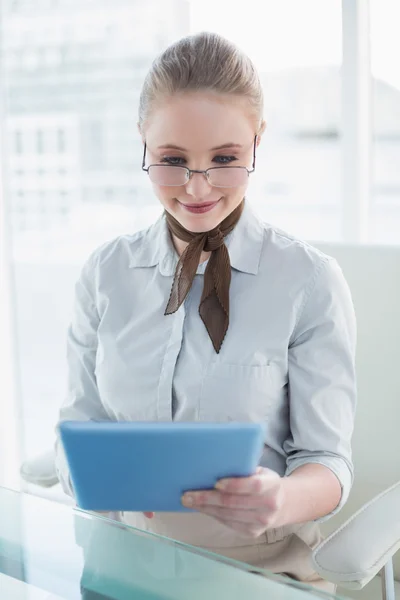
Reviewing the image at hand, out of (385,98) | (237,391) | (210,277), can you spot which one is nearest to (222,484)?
(237,391)

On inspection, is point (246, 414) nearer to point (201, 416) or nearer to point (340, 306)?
point (201, 416)

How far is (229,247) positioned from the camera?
1.37 meters

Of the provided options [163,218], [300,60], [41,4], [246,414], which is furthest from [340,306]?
[41,4]

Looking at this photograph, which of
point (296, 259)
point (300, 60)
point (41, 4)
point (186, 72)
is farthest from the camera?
point (41, 4)

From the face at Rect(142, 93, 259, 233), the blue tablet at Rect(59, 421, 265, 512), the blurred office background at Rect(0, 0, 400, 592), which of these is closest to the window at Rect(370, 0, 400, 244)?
the blurred office background at Rect(0, 0, 400, 592)

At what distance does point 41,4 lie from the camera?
2.71m

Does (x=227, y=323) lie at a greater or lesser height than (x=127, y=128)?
lesser

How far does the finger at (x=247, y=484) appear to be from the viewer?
947mm

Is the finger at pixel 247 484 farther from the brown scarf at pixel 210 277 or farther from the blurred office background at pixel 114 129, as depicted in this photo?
the blurred office background at pixel 114 129

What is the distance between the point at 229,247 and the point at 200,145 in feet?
0.75

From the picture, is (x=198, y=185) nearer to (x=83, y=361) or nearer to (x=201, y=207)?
(x=201, y=207)

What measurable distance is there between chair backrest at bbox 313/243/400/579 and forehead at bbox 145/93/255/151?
15.2 inches

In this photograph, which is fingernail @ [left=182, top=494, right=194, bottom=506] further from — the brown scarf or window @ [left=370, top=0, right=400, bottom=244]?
window @ [left=370, top=0, right=400, bottom=244]

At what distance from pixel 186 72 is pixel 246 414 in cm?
58
